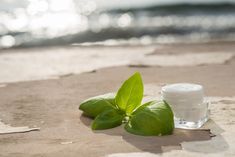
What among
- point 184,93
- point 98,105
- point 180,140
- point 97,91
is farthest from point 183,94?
point 97,91

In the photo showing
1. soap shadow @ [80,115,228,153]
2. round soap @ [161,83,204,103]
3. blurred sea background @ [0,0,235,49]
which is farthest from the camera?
blurred sea background @ [0,0,235,49]

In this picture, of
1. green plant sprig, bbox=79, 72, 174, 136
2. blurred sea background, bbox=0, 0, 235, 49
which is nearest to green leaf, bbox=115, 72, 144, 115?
green plant sprig, bbox=79, 72, 174, 136

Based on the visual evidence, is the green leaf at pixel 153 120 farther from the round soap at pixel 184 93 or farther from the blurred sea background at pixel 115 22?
the blurred sea background at pixel 115 22

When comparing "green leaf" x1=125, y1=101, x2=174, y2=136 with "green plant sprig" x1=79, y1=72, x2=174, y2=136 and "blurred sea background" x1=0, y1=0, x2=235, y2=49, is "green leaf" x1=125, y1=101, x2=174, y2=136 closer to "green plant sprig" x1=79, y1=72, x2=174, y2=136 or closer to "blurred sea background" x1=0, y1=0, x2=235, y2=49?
"green plant sprig" x1=79, y1=72, x2=174, y2=136

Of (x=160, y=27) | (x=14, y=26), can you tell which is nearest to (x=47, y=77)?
(x=160, y=27)

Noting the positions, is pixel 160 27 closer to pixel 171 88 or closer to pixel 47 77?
pixel 47 77
